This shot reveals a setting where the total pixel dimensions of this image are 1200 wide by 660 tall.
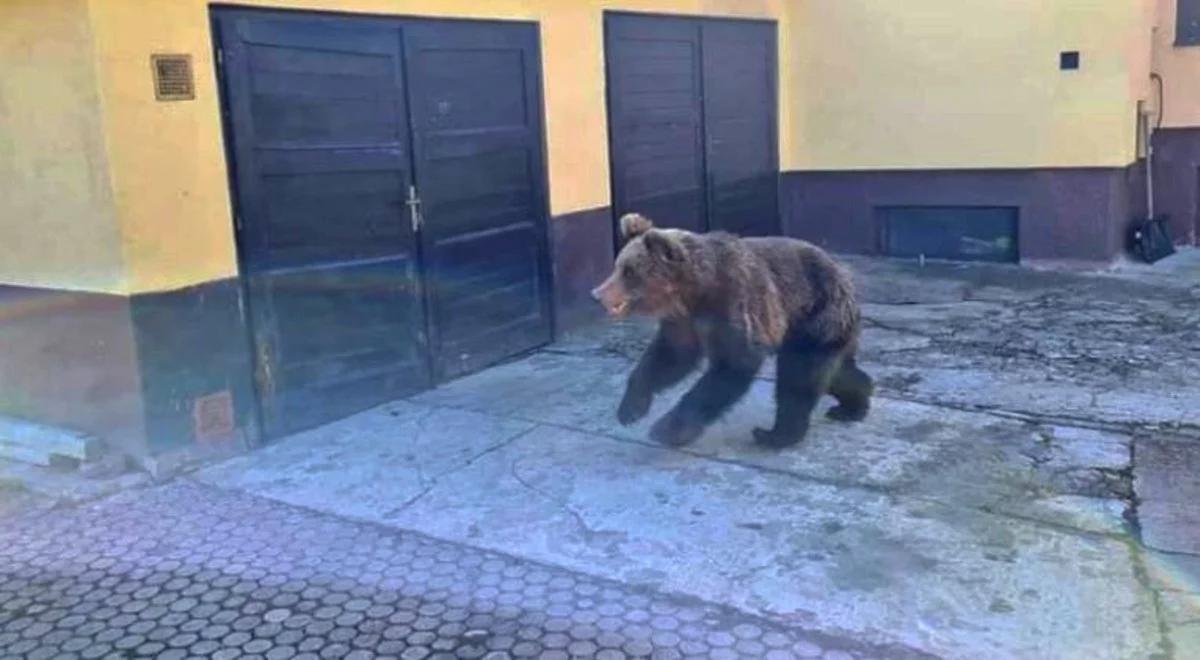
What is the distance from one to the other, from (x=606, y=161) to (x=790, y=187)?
2913 mm

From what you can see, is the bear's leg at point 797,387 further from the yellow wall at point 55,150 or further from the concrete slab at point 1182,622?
the yellow wall at point 55,150

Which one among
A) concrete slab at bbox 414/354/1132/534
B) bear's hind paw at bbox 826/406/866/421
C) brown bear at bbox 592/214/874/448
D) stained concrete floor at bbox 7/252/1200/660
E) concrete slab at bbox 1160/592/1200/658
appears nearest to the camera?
concrete slab at bbox 1160/592/1200/658

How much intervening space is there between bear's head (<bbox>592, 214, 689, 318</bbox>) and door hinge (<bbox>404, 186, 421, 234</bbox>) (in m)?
1.53

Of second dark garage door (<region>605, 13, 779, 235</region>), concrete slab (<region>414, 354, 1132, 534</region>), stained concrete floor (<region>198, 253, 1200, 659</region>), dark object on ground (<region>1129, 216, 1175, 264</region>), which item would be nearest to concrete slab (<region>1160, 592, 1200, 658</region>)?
stained concrete floor (<region>198, 253, 1200, 659</region>)

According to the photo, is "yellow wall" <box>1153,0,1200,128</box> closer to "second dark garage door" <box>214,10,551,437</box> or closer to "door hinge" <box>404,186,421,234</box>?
"second dark garage door" <box>214,10,551,437</box>

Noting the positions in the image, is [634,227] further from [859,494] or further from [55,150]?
[55,150]

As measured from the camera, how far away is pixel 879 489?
12.7 feet

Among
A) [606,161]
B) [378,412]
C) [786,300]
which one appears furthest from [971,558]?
[606,161]

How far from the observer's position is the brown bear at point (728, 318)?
4027 mm

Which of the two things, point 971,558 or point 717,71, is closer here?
point 971,558

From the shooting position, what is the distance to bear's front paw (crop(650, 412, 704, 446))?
421cm

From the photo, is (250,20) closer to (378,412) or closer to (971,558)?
(378,412)

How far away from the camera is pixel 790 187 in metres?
9.20

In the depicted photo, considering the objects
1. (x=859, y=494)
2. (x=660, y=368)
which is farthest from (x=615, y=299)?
(x=859, y=494)
